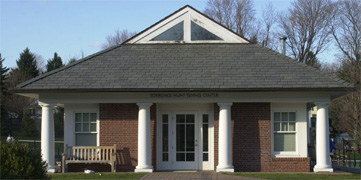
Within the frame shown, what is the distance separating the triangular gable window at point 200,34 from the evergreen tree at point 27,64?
4161 centimetres

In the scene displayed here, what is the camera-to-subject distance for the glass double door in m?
18.1

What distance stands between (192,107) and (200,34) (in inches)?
131

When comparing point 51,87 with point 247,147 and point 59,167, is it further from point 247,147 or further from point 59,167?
point 247,147

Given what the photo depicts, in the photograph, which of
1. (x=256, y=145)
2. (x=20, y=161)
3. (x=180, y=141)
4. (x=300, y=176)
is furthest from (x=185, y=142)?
(x=20, y=161)

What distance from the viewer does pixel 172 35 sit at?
19.8 meters

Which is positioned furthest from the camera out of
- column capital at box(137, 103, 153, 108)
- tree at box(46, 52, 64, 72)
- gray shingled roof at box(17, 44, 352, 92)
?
tree at box(46, 52, 64, 72)

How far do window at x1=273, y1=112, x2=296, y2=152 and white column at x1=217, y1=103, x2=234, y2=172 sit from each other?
191cm

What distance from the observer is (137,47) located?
64.2ft

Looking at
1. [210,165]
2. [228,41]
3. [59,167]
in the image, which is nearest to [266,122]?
[210,165]

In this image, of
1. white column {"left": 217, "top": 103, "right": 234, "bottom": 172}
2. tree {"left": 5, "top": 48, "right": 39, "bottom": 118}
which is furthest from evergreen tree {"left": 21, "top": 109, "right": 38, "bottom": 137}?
white column {"left": 217, "top": 103, "right": 234, "bottom": 172}

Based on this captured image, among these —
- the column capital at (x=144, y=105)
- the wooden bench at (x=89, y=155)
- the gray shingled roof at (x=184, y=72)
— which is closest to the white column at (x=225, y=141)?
the gray shingled roof at (x=184, y=72)

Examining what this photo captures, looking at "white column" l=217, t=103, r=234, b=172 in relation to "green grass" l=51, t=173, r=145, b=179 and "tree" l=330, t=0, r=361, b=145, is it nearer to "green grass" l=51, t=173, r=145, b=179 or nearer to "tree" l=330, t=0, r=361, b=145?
"green grass" l=51, t=173, r=145, b=179

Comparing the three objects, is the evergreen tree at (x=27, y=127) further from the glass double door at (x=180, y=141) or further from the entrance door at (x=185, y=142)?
the entrance door at (x=185, y=142)

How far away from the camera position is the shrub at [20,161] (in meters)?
11.0
